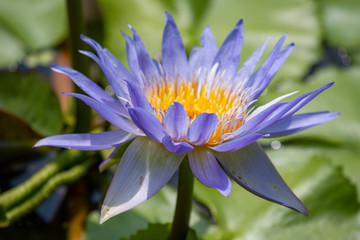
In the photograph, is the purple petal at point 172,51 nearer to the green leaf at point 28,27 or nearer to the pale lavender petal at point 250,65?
the pale lavender petal at point 250,65

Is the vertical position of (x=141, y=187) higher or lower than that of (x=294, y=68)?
higher

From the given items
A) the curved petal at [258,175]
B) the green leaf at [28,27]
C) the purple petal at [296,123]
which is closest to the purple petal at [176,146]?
the curved petal at [258,175]

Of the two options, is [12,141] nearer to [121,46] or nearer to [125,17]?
[121,46]

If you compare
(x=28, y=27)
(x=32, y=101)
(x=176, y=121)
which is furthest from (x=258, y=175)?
(x=28, y=27)

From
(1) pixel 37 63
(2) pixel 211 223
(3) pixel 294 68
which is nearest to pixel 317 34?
(3) pixel 294 68

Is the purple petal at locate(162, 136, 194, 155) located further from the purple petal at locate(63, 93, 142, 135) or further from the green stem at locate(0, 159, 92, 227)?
the green stem at locate(0, 159, 92, 227)

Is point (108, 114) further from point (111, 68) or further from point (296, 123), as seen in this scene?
point (296, 123)
